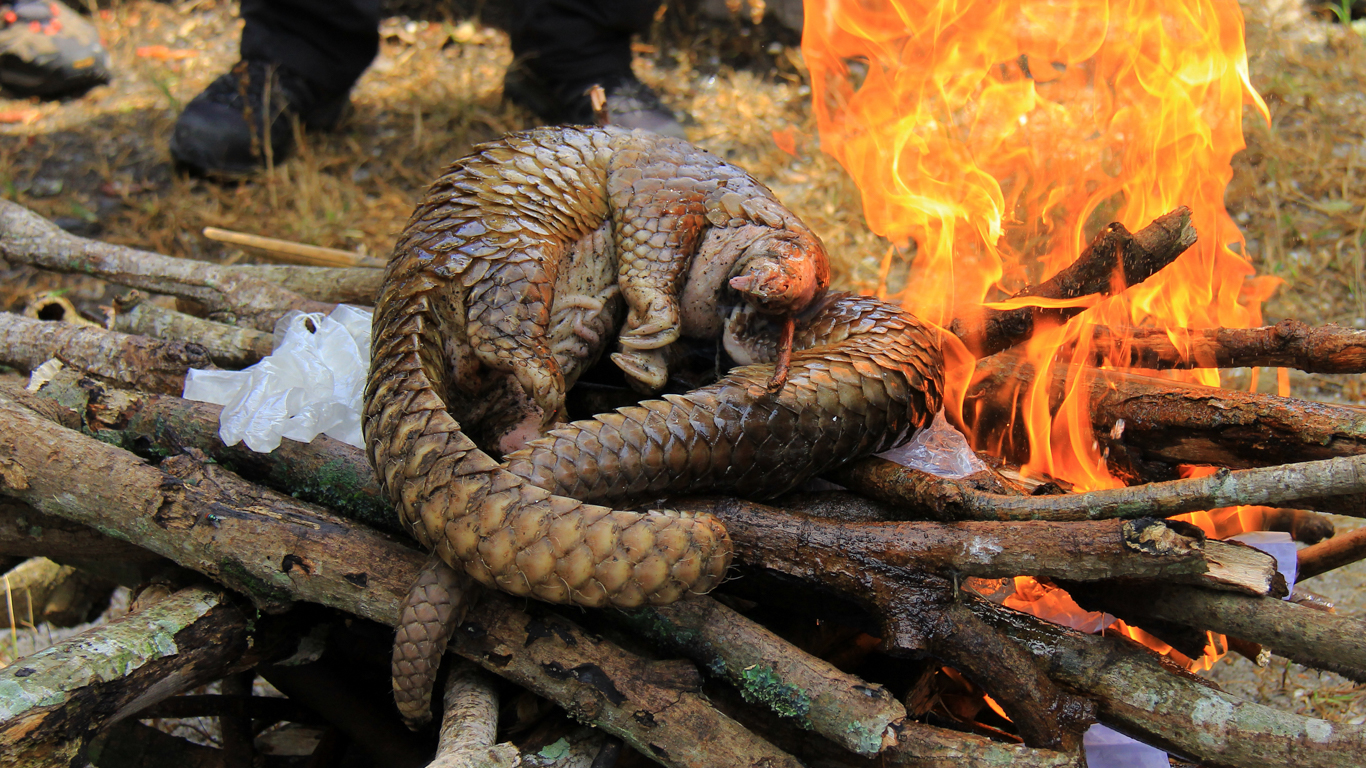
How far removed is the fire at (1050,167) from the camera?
2730mm

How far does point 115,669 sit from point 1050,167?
126 inches

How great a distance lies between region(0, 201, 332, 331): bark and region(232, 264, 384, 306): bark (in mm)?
112

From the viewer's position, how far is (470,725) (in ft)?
6.01

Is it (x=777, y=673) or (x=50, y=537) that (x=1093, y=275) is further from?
(x=50, y=537)

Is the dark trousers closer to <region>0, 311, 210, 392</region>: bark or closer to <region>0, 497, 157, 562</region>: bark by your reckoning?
<region>0, 311, 210, 392</region>: bark

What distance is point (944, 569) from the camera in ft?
6.37

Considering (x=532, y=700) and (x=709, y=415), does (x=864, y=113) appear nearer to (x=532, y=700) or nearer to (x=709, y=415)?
(x=709, y=415)

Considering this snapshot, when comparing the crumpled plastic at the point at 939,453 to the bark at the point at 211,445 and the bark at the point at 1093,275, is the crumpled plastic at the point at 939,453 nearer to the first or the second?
the bark at the point at 1093,275

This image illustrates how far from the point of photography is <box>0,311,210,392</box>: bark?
9.30 ft

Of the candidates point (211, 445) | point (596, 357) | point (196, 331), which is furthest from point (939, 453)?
point (196, 331)

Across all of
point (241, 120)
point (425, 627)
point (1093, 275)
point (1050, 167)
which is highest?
point (1050, 167)

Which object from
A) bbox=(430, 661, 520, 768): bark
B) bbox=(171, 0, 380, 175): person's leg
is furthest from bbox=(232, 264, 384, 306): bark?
bbox=(171, 0, 380, 175): person's leg

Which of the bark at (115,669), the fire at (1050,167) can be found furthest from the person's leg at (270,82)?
the bark at (115,669)

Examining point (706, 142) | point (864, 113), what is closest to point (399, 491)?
point (864, 113)
